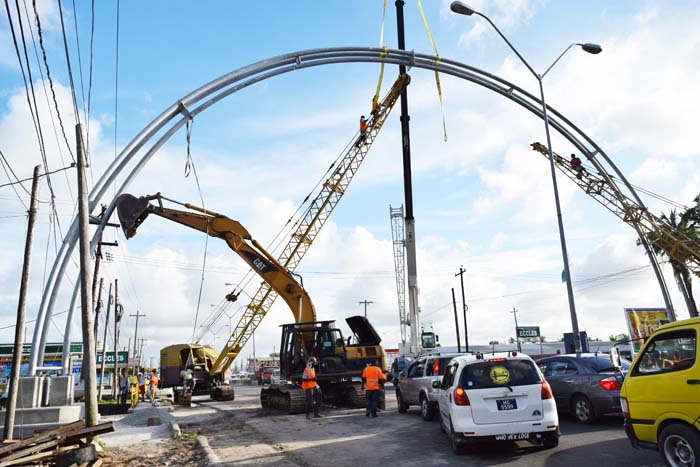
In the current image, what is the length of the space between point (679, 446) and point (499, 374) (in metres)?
3.04

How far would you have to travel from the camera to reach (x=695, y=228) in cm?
3747

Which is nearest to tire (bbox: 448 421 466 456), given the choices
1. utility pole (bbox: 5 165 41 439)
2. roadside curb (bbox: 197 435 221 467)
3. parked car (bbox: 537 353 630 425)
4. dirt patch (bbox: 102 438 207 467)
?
parked car (bbox: 537 353 630 425)

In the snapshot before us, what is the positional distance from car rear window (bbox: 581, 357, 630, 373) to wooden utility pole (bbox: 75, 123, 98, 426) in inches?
430

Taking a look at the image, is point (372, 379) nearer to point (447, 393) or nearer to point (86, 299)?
point (447, 393)

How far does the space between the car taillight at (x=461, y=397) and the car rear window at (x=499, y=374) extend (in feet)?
0.31

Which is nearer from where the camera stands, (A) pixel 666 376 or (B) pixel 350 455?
(A) pixel 666 376

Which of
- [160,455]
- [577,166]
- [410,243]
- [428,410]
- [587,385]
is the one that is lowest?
[160,455]

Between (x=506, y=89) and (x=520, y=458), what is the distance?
691 inches

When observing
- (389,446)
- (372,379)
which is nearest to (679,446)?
(389,446)

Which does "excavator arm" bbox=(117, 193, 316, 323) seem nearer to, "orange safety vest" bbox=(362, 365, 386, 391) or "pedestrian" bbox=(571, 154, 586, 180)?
"orange safety vest" bbox=(362, 365, 386, 391)

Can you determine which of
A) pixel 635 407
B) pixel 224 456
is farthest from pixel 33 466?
pixel 635 407

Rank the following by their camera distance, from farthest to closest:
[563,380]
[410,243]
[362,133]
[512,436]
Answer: [362,133] < [410,243] < [563,380] < [512,436]

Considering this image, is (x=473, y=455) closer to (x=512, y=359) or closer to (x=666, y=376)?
(x=512, y=359)

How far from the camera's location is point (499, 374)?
9.18 m
